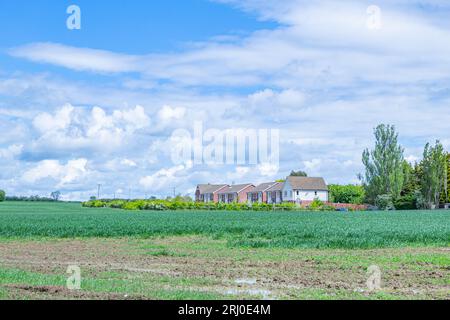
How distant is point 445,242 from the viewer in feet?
87.3

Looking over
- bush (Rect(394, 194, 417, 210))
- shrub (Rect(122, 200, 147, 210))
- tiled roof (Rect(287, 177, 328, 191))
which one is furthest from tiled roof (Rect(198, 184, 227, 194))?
bush (Rect(394, 194, 417, 210))

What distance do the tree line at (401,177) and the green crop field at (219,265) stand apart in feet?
240

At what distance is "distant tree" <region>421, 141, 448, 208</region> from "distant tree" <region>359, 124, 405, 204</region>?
4312 millimetres

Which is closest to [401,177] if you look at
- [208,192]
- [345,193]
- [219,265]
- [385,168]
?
[385,168]

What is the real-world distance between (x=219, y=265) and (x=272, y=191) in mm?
119172

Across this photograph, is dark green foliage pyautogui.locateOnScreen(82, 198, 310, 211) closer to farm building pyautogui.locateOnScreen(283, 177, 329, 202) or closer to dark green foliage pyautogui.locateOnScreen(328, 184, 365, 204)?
farm building pyautogui.locateOnScreen(283, 177, 329, 202)

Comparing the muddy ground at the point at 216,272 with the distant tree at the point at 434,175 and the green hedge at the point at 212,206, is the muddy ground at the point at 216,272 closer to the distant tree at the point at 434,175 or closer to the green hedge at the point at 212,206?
the green hedge at the point at 212,206

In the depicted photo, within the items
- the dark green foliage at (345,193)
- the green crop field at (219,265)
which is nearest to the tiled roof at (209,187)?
the dark green foliage at (345,193)

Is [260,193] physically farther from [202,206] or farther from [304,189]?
[202,206]

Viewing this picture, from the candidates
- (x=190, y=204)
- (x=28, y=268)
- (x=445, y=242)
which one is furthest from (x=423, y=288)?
(x=190, y=204)

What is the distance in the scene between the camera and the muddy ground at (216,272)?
12211 mm

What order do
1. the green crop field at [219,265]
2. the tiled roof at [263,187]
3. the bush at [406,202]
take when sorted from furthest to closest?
1. the tiled roof at [263,187]
2. the bush at [406,202]
3. the green crop field at [219,265]

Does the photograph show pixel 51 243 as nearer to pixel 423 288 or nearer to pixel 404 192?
pixel 423 288
